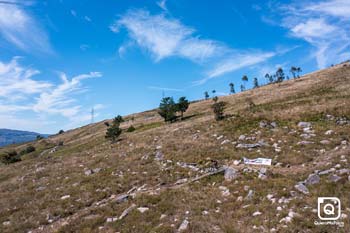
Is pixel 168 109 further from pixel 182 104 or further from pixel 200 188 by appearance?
pixel 200 188

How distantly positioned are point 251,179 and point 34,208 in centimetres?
1263

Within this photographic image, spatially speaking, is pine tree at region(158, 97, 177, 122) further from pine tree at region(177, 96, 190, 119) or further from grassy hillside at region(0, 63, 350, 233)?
grassy hillside at region(0, 63, 350, 233)

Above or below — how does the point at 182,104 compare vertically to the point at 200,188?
above

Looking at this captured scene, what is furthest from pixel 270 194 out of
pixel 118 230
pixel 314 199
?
pixel 118 230

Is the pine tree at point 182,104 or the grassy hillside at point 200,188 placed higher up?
the pine tree at point 182,104

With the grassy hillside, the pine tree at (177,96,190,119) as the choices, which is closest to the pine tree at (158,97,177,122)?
the pine tree at (177,96,190,119)

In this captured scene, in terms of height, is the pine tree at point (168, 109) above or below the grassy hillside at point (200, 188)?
above

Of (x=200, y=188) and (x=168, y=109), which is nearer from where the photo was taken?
(x=200, y=188)

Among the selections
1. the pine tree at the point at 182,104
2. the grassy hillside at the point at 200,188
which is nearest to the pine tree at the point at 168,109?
the pine tree at the point at 182,104

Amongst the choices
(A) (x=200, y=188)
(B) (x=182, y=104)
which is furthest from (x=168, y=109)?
(A) (x=200, y=188)

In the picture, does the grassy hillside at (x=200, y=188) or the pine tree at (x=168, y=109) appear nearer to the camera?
the grassy hillside at (x=200, y=188)

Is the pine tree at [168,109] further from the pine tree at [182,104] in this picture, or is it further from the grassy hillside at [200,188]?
the grassy hillside at [200,188]

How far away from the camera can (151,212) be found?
12117mm

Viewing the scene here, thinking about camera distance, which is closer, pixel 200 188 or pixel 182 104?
pixel 200 188
